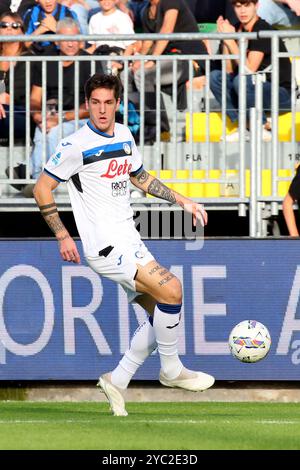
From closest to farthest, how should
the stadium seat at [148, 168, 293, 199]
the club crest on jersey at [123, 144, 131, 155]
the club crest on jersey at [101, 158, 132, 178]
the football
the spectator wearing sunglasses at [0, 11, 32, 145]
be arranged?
the club crest on jersey at [101, 158, 132, 178]
the club crest on jersey at [123, 144, 131, 155]
the football
the stadium seat at [148, 168, 293, 199]
the spectator wearing sunglasses at [0, 11, 32, 145]

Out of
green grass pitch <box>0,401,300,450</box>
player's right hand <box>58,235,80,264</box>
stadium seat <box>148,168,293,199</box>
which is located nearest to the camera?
green grass pitch <box>0,401,300,450</box>

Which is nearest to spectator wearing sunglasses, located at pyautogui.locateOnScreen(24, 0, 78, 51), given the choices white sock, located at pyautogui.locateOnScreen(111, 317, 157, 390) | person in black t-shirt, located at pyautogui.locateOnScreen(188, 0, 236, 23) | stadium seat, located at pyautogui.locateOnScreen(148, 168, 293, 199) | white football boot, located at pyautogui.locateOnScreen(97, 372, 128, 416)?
person in black t-shirt, located at pyautogui.locateOnScreen(188, 0, 236, 23)

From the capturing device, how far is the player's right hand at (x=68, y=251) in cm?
908

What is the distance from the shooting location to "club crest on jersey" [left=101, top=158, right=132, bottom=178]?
30.7 ft

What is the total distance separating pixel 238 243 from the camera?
1171 cm

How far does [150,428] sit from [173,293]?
1220 mm

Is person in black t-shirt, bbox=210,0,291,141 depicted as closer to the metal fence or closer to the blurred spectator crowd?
the blurred spectator crowd

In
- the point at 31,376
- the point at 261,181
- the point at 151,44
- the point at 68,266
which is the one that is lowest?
the point at 31,376

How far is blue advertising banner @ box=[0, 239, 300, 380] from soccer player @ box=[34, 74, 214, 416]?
224 centimetres

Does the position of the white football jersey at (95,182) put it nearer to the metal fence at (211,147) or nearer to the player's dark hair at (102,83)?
the player's dark hair at (102,83)

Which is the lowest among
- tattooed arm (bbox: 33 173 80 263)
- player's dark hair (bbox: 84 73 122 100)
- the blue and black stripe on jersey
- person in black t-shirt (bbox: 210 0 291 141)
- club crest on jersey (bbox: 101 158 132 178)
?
tattooed arm (bbox: 33 173 80 263)
